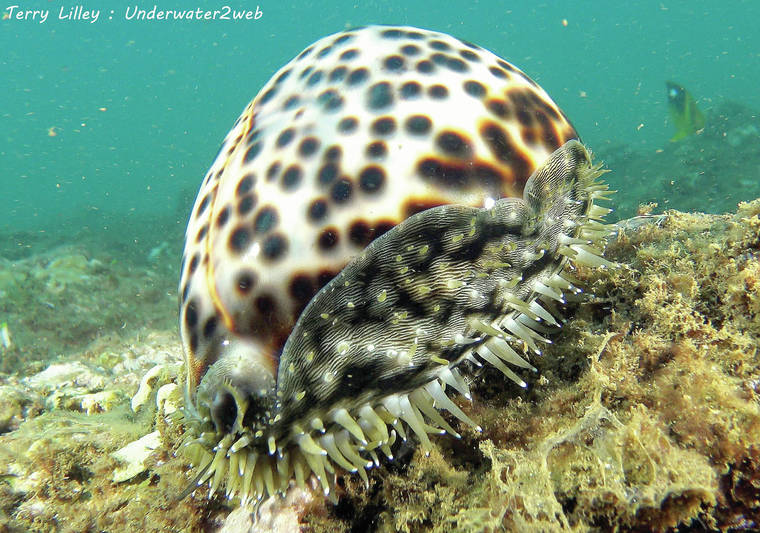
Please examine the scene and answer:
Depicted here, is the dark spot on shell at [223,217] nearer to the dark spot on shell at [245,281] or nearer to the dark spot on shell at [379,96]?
the dark spot on shell at [245,281]

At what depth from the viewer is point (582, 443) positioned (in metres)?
1.58

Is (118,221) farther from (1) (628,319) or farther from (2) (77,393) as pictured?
(1) (628,319)

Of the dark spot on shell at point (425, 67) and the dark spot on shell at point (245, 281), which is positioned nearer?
the dark spot on shell at point (245, 281)

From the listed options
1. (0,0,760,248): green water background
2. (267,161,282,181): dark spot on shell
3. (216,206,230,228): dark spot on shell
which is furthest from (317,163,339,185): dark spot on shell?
(0,0,760,248): green water background

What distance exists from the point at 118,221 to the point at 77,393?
87.6 feet

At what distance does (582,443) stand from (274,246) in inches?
51.2

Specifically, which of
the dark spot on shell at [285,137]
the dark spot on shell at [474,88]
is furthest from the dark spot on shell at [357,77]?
→ the dark spot on shell at [474,88]

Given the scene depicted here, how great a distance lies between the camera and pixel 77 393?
12.5ft

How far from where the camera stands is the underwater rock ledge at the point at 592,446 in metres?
1.46

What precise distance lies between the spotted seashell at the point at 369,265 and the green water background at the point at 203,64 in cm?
5820

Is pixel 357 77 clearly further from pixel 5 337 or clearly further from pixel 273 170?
pixel 5 337

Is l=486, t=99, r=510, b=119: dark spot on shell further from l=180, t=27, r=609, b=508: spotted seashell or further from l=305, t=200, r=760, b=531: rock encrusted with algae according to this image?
l=305, t=200, r=760, b=531: rock encrusted with algae

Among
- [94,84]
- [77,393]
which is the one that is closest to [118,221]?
[77,393]

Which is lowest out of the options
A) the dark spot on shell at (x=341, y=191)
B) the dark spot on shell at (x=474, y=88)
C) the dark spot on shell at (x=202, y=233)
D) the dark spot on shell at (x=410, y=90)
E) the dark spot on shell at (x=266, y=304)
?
the dark spot on shell at (x=266, y=304)
